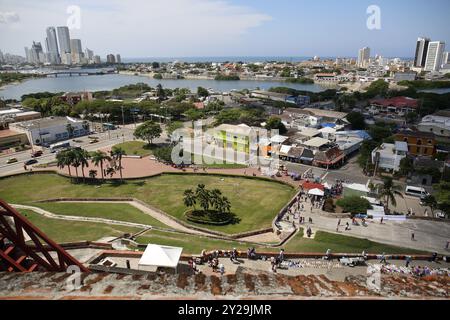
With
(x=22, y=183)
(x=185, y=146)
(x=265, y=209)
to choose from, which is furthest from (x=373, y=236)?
(x=22, y=183)

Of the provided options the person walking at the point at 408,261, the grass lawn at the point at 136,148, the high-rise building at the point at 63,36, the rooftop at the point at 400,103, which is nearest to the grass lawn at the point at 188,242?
the person walking at the point at 408,261

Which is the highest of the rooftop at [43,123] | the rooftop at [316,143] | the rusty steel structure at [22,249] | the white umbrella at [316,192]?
the rusty steel structure at [22,249]

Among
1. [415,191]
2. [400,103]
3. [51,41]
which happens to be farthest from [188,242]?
[400,103]

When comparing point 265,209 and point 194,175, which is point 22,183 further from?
point 265,209

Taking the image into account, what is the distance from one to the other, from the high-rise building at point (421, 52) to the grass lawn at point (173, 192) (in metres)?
178

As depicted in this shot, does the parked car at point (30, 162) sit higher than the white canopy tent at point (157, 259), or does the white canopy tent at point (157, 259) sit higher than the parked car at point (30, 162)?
the white canopy tent at point (157, 259)

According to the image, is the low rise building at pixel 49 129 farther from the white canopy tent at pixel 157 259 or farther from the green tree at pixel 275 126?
the white canopy tent at pixel 157 259

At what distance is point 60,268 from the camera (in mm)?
A: 6566

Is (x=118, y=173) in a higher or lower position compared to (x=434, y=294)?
lower

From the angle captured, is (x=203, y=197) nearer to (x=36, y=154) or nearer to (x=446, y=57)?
(x=36, y=154)

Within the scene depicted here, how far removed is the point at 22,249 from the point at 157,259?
5735 mm

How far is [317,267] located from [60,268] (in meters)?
11.9

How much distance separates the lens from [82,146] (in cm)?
4559

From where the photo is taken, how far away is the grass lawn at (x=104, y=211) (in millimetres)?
22312
